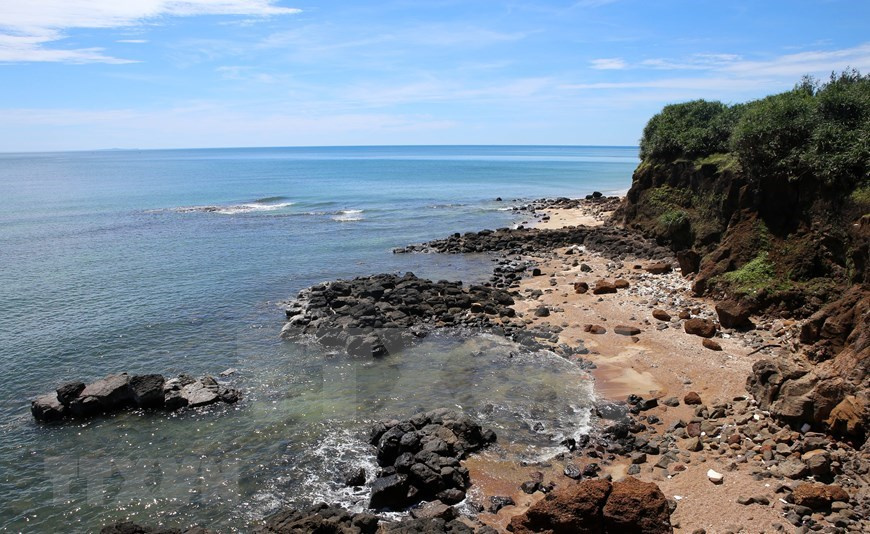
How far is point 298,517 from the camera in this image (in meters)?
12.4

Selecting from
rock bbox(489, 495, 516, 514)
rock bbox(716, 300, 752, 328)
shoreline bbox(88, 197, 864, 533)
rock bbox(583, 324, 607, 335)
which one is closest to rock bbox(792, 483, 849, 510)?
shoreline bbox(88, 197, 864, 533)

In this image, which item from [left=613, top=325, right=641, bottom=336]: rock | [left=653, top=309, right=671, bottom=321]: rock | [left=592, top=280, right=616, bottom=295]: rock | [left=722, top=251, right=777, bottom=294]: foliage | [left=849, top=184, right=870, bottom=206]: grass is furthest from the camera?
[left=592, top=280, right=616, bottom=295]: rock

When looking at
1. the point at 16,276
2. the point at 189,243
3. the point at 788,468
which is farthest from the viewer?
the point at 189,243

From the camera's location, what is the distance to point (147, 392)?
19.0 m

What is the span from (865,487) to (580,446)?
20.2 feet

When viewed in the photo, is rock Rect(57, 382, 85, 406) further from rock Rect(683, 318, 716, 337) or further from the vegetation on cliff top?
the vegetation on cliff top

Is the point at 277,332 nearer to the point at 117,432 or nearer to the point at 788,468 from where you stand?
the point at 117,432

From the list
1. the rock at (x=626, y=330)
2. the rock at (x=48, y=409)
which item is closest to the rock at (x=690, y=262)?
the rock at (x=626, y=330)

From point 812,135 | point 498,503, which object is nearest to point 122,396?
point 498,503

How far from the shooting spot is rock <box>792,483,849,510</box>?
1148 centimetres

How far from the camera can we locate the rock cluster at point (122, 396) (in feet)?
60.8

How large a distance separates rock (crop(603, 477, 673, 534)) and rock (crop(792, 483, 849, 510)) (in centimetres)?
292

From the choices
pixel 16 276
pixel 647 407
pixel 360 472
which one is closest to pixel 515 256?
pixel 647 407

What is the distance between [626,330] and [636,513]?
12.9 metres
